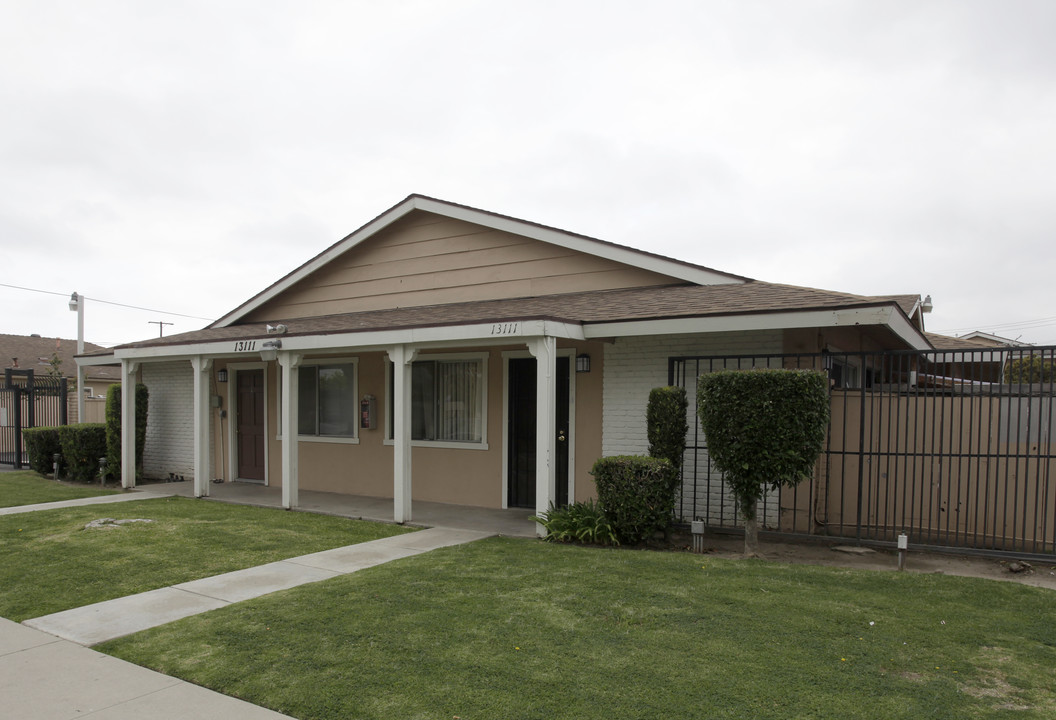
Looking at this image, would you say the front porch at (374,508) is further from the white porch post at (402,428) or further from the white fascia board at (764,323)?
the white fascia board at (764,323)

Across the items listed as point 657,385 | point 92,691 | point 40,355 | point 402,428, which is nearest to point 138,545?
point 402,428

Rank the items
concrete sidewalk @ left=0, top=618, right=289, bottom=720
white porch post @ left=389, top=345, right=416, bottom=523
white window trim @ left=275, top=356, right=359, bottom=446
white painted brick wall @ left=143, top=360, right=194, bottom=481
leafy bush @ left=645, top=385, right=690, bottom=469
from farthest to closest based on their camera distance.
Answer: white painted brick wall @ left=143, top=360, right=194, bottom=481 → white window trim @ left=275, top=356, right=359, bottom=446 → white porch post @ left=389, top=345, right=416, bottom=523 → leafy bush @ left=645, top=385, right=690, bottom=469 → concrete sidewalk @ left=0, top=618, right=289, bottom=720

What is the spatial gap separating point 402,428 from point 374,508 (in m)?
1.98

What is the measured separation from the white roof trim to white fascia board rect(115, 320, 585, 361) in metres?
2.07

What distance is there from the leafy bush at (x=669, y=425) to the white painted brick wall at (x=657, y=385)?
53cm

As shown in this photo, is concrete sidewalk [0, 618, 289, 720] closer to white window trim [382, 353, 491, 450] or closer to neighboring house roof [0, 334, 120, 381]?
→ white window trim [382, 353, 491, 450]

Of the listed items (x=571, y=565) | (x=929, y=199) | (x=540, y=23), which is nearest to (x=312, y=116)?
(x=540, y=23)

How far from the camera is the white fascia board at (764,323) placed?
252 inches

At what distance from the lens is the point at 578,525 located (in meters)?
7.64

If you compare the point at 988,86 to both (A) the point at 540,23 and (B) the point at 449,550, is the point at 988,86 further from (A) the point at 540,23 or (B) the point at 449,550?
(B) the point at 449,550

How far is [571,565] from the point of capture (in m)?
6.46

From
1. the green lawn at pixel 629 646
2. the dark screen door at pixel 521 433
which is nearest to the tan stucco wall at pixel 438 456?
the dark screen door at pixel 521 433

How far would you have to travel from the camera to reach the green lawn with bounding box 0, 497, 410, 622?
590 centimetres

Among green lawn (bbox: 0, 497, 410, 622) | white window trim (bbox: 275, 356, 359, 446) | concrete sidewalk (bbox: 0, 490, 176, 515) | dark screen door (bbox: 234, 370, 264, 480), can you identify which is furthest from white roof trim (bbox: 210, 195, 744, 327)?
green lawn (bbox: 0, 497, 410, 622)
